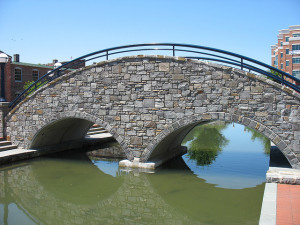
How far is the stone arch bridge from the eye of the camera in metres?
9.37

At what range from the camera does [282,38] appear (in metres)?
61.7

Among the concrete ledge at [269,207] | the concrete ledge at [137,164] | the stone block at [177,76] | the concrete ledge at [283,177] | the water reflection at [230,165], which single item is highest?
the stone block at [177,76]

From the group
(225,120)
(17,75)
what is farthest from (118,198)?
(17,75)

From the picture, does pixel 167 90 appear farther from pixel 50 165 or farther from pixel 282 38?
pixel 282 38

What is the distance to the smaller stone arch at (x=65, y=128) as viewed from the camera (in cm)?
1149

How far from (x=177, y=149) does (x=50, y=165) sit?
5.37 meters

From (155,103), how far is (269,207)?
220 inches

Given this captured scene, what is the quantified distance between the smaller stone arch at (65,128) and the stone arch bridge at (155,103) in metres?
0.04

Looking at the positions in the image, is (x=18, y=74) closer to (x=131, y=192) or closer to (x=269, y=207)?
(x=131, y=192)

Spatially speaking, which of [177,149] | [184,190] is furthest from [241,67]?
[177,149]

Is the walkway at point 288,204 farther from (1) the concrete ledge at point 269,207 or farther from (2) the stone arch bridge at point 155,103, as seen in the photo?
(2) the stone arch bridge at point 155,103

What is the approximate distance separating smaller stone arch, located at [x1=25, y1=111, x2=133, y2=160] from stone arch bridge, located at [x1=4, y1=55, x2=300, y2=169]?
0.04 metres

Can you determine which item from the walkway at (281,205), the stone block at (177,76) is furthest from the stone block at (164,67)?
the walkway at (281,205)

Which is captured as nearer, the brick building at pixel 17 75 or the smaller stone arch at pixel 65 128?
the smaller stone arch at pixel 65 128
